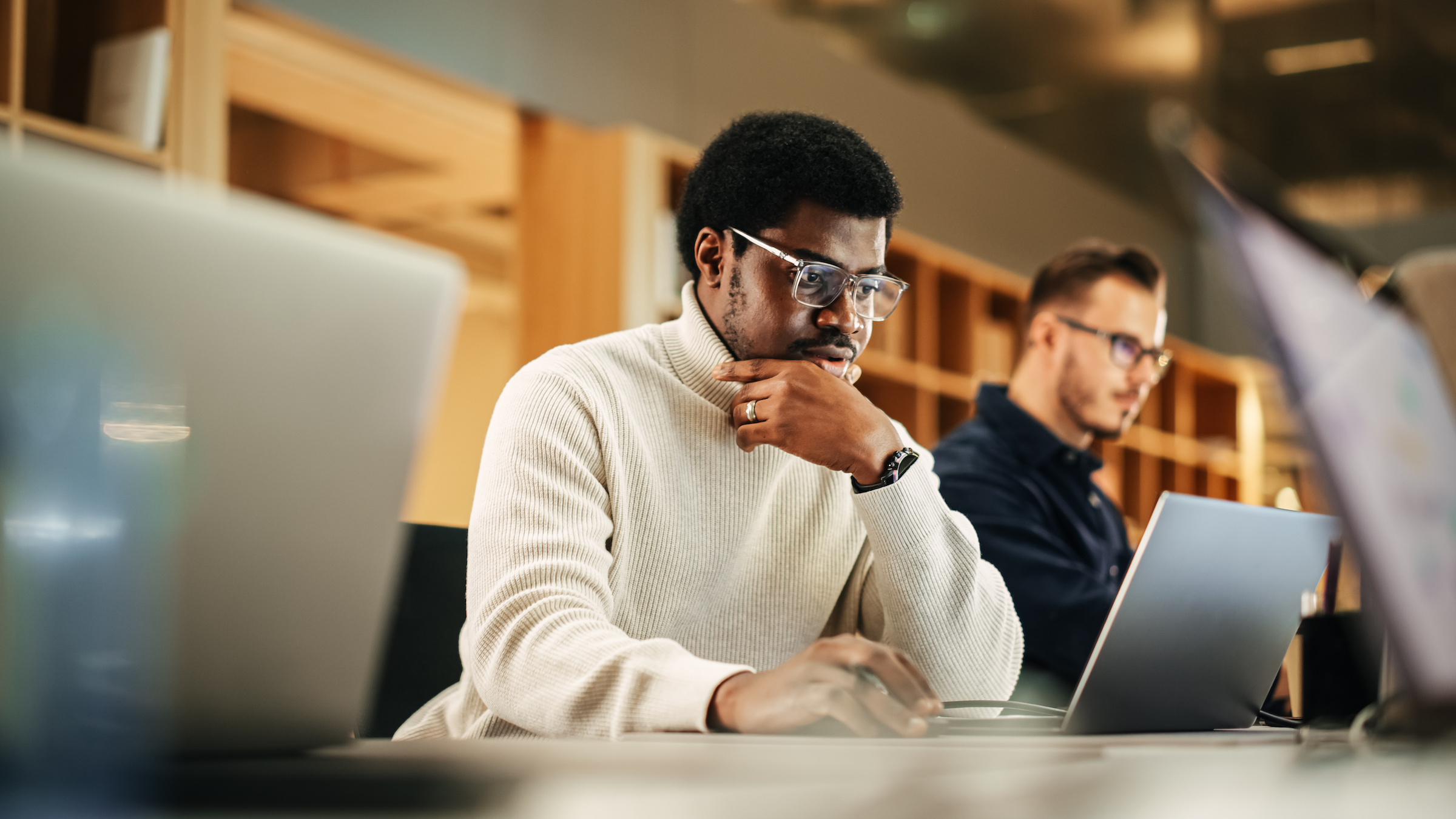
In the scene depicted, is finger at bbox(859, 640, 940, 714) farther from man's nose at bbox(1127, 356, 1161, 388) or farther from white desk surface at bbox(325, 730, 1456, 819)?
man's nose at bbox(1127, 356, 1161, 388)

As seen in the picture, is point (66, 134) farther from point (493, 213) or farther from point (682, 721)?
point (493, 213)

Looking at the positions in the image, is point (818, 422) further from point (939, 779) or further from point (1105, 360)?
point (1105, 360)

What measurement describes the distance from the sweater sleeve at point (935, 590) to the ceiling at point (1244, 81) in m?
4.38

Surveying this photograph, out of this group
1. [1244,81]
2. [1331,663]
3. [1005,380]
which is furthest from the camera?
[1244,81]

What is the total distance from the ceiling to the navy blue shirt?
356cm

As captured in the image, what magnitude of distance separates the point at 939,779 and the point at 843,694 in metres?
0.31

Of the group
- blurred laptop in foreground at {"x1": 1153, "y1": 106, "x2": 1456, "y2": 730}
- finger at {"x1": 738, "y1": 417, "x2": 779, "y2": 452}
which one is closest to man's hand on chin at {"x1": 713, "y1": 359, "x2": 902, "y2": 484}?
finger at {"x1": 738, "y1": 417, "x2": 779, "y2": 452}

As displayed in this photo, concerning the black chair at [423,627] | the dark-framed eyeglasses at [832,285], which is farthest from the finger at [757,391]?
the black chair at [423,627]

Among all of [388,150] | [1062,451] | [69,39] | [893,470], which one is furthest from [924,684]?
[388,150]

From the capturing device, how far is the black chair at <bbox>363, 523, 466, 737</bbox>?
138cm

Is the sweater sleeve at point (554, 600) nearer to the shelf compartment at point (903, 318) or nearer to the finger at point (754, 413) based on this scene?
the finger at point (754, 413)

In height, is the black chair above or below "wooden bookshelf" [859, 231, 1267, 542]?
below

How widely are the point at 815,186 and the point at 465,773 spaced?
1053 mm

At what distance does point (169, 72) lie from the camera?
262 centimetres
